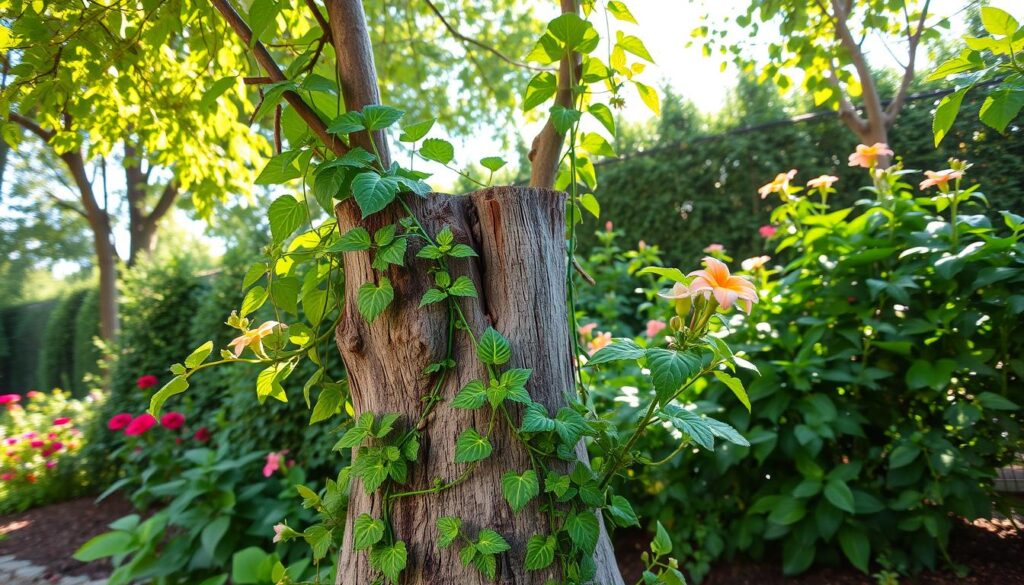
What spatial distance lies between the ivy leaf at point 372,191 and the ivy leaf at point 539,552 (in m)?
0.66

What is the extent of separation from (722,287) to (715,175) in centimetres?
478

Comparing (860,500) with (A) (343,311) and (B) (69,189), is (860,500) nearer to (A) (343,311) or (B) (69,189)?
(A) (343,311)

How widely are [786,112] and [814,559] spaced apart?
4637 millimetres

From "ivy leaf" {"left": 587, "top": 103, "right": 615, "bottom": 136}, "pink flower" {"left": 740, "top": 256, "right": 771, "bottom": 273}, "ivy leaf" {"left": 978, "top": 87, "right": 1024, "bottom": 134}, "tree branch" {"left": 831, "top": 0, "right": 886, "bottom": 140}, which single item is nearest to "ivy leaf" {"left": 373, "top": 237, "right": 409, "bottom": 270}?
"ivy leaf" {"left": 587, "top": 103, "right": 615, "bottom": 136}

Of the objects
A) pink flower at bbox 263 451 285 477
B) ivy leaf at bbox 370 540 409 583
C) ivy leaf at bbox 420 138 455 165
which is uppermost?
ivy leaf at bbox 420 138 455 165

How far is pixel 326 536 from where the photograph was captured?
117 cm

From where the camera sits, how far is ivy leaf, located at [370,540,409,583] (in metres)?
0.97

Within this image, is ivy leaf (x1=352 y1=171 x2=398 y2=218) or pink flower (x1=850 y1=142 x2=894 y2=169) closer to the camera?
ivy leaf (x1=352 y1=171 x2=398 y2=218)

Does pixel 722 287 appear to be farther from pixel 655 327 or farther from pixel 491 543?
pixel 655 327

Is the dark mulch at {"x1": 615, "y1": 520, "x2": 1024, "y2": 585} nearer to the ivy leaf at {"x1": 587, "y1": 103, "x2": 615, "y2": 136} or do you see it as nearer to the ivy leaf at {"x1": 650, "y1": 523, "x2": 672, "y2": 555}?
the ivy leaf at {"x1": 650, "y1": 523, "x2": 672, "y2": 555}

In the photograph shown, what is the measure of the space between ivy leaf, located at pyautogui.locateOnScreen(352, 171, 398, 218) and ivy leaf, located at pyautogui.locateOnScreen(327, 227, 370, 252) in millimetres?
71

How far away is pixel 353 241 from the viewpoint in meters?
1.02

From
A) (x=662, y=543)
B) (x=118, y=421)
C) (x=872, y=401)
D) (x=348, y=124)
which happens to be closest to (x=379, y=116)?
(x=348, y=124)

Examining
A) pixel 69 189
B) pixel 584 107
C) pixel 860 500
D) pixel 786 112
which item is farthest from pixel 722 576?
pixel 69 189
